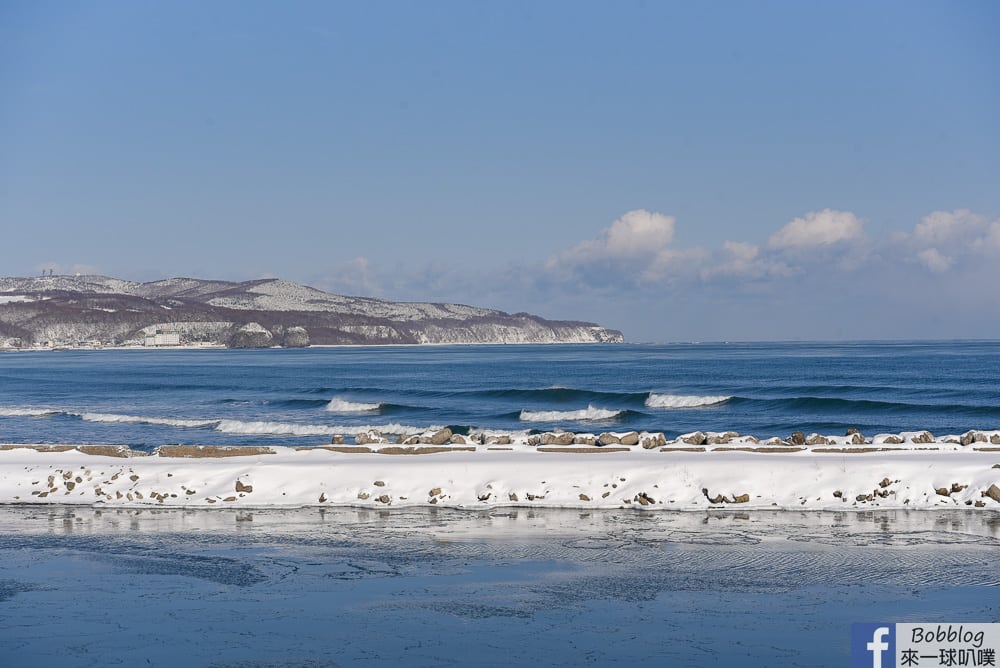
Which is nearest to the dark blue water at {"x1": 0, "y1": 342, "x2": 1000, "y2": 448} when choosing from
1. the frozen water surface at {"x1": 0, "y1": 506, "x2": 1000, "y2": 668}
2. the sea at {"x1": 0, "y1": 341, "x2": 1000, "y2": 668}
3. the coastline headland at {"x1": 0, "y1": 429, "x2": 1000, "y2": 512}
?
the coastline headland at {"x1": 0, "y1": 429, "x2": 1000, "y2": 512}

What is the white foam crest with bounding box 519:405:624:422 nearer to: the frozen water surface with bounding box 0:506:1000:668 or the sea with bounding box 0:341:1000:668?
the sea with bounding box 0:341:1000:668

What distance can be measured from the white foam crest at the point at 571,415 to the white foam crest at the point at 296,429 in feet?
18.7

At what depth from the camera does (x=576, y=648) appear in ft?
29.2

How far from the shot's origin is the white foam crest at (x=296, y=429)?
36688 millimetres

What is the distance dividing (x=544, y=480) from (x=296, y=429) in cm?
2224

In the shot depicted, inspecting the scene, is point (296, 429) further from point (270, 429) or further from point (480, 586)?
point (480, 586)

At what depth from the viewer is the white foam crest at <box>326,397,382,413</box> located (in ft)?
159

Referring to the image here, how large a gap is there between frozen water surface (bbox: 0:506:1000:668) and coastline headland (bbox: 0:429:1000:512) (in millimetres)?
707

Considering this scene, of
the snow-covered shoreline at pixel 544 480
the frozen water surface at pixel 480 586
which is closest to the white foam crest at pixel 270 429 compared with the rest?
the snow-covered shoreline at pixel 544 480

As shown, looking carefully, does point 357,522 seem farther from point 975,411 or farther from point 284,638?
point 975,411

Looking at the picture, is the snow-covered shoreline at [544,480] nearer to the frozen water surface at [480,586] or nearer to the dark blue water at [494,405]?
the frozen water surface at [480,586]

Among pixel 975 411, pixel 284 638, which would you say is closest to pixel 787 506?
pixel 284 638

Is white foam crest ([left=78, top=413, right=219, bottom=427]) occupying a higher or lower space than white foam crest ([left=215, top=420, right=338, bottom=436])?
higher

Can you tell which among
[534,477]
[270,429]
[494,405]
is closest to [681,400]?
[494,405]
